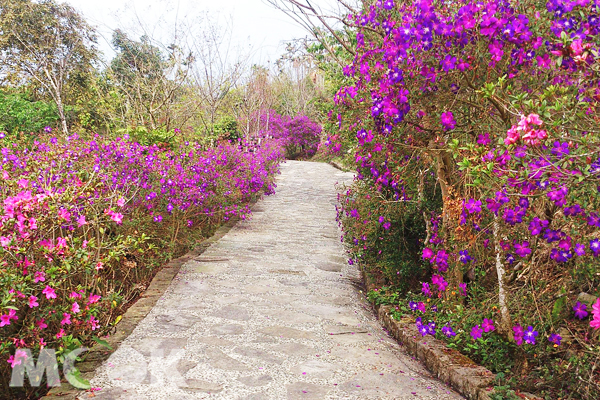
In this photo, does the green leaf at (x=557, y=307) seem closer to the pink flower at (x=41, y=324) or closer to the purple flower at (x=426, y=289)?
the purple flower at (x=426, y=289)

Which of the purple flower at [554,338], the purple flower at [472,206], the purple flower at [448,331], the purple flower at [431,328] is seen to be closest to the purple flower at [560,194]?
the purple flower at [472,206]

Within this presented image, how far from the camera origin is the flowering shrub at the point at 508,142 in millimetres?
1912

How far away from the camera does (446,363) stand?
9.32ft

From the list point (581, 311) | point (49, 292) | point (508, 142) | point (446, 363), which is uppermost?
point (508, 142)

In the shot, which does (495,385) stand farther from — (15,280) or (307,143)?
(307,143)

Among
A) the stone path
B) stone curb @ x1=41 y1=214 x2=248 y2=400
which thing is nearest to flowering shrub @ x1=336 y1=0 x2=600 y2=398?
the stone path

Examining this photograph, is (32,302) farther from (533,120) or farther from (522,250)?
(522,250)

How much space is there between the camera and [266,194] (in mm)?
10531

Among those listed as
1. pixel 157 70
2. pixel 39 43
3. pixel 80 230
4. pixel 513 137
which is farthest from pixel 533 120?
pixel 39 43

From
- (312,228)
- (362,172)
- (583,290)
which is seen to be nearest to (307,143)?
(312,228)

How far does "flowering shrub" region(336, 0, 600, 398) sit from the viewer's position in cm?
191

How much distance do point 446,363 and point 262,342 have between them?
4.11 feet

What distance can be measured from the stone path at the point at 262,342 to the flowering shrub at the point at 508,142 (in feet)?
2.12

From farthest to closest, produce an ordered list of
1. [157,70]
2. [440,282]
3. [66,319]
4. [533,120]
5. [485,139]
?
[157,70]
[440,282]
[485,139]
[66,319]
[533,120]
